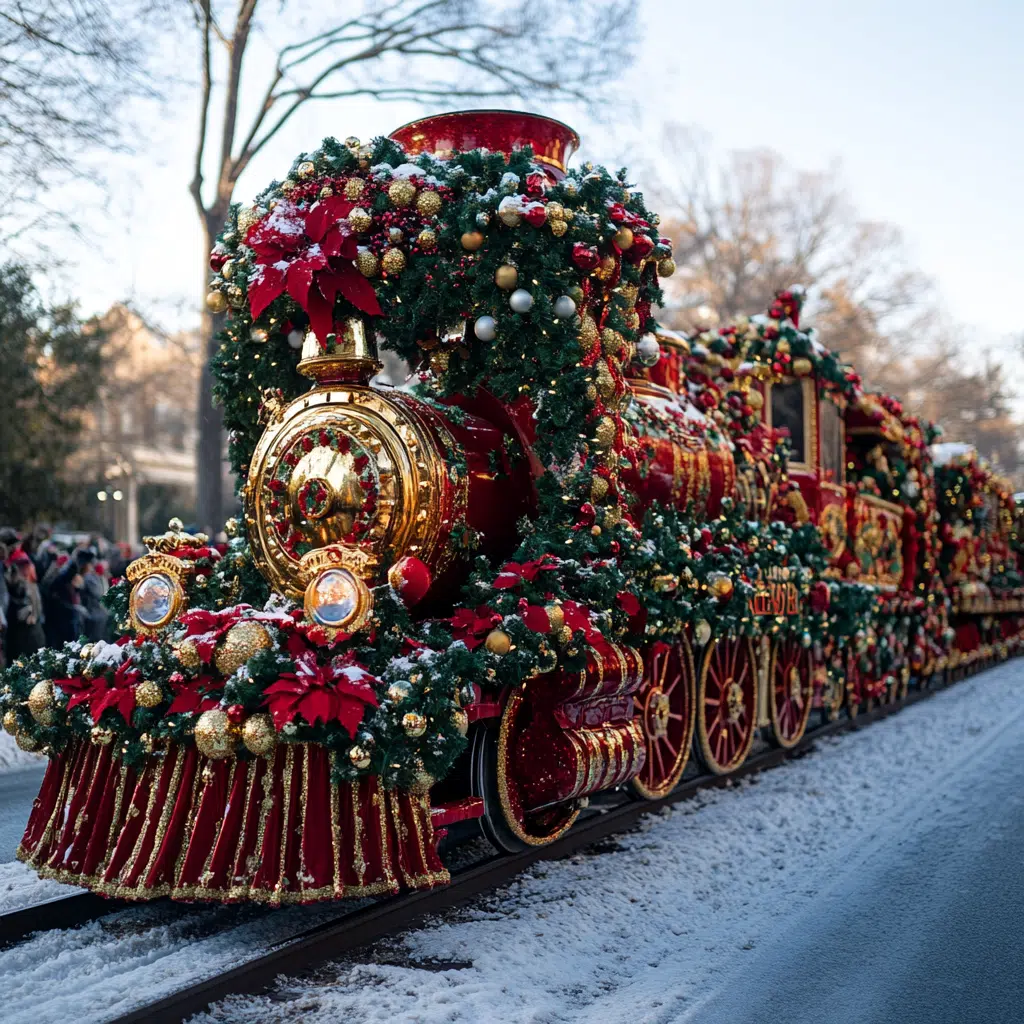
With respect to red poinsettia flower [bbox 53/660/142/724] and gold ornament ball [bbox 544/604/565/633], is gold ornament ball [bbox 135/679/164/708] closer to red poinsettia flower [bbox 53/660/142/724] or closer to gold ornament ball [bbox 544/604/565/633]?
red poinsettia flower [bbox 53/660/142/724]

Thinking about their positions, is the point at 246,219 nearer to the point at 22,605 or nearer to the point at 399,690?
the point at 399,690

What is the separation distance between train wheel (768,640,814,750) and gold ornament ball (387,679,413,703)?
16.3 feet

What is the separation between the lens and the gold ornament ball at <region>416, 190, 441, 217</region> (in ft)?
16.6

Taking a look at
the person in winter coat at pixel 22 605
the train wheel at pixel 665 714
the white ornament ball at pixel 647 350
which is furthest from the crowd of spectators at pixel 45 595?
the white ornament ball at pixel 647 350

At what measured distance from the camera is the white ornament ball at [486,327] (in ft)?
16.7

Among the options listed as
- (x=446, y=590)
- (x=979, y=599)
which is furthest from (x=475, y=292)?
(x=979, y=599)

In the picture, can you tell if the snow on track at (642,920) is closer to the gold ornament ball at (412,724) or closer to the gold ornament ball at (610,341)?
the gold ornament ball at (412,724)

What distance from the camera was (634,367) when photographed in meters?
5.87

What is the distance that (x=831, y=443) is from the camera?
9.88 m

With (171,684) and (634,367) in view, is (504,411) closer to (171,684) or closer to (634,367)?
(634,367)

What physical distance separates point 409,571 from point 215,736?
1039 mm

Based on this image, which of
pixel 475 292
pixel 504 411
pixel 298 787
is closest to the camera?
pixel 298 787

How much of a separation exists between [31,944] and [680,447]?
4389 mm

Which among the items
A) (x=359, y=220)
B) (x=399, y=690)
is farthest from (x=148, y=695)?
(x=359, y=220)
